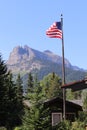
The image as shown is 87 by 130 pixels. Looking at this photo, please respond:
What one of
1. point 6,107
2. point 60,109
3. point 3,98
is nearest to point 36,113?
point 3,98

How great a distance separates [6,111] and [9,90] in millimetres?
4845

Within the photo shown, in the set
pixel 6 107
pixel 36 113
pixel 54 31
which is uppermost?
pixel 54 31

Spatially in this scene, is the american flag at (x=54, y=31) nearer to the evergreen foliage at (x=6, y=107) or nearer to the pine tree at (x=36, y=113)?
the evergreen foliage at (x=6, y=107)

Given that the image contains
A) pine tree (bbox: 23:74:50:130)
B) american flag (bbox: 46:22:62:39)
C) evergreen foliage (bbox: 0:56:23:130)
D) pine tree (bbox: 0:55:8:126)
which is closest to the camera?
pine tree (bbox: 23:74:50:130)

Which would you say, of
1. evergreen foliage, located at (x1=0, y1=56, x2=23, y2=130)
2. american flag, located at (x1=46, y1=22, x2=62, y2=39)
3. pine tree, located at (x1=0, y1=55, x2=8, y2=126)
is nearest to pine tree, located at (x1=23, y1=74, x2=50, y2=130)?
american flag, located at (x1=46, y1=22, x2=62, y2=39)

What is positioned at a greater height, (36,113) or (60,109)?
(36,113)

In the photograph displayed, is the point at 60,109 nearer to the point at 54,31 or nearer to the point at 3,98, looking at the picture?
the point at 3,98

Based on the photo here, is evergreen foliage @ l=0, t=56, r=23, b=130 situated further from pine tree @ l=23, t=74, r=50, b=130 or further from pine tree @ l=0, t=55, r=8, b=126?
pine tree @ l=23, t=74, r=50, b=130

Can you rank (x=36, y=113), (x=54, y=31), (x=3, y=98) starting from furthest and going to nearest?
(x=3, y=98) < (x=54, y=31) < (x=36, y=113)

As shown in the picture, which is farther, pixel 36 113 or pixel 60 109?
pixel 60 109

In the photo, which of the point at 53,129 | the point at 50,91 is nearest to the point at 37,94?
the point at 53,129

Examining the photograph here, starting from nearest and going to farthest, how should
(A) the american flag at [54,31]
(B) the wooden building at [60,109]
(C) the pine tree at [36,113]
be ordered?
(C) the pine tree at [36,113] → (A) the american flag at [54,31] → (B) the wooden building at [60,109]

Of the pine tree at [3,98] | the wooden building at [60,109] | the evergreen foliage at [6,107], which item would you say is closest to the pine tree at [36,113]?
the pine tree at [3,98]

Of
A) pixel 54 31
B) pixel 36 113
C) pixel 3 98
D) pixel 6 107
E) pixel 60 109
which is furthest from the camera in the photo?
pixel 60 109
